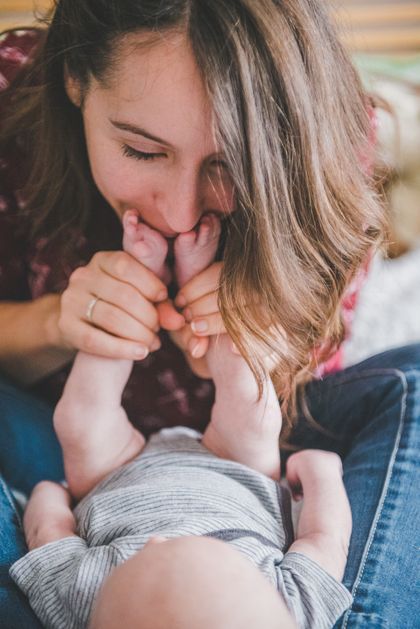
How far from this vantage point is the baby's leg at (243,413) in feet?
3.10

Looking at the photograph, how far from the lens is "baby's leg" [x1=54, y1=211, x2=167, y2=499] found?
93 cm

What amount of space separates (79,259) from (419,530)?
652 mm

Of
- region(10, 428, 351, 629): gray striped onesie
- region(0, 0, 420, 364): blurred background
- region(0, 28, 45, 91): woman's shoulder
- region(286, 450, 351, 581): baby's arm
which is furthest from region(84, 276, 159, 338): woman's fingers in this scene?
region(0, 0, 420, 364): blurred background

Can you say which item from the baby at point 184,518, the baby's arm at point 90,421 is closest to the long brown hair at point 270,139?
the baby at point 184,518

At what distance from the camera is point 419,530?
0.89m

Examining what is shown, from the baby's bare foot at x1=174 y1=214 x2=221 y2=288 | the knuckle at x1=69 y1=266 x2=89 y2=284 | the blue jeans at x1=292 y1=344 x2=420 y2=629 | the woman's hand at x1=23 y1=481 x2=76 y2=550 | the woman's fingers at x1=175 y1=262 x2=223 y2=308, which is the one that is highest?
the baby's bare foot at x1=174 y1=214 x2=221 y2=288

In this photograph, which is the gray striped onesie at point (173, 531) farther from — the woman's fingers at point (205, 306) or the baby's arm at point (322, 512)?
the woman's fingers at point (205, 306)

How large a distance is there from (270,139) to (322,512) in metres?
0.48

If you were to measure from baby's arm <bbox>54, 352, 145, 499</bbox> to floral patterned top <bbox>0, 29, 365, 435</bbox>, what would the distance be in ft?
0.47

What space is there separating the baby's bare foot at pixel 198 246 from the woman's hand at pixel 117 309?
5 cm

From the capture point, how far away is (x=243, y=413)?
3.12 feet

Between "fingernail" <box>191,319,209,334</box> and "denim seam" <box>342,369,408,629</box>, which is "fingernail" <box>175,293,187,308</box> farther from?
"denim seam" <box>342,369,408,629</box>

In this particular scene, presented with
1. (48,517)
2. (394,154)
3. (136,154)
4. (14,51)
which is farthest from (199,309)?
(394,154)

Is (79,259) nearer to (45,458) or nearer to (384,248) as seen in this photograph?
(45,458)
